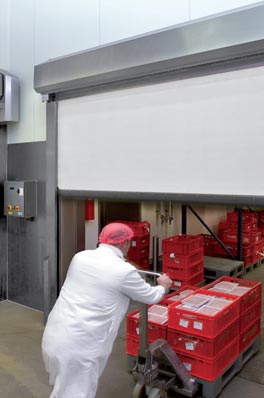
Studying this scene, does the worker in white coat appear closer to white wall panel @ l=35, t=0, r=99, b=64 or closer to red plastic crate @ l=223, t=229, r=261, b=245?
white wall panel @ l=35, t=0, r=99, b=64

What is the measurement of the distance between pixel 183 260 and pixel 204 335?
2.42m

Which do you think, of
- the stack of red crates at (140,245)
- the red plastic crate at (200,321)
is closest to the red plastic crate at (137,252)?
the stack of red crates at (140,245)

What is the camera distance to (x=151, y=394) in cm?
250

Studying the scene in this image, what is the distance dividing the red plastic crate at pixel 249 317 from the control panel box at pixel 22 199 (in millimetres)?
2600

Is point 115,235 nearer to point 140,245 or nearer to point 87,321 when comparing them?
point 87,321

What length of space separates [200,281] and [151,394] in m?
3.12

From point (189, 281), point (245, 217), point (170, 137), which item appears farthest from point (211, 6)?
point (245, 217)

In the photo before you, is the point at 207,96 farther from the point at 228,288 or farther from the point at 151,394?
the point at 151,394

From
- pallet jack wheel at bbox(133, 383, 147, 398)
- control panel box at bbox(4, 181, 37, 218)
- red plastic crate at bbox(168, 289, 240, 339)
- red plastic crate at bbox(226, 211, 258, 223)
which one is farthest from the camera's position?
red plastic crate at bbox(226, 211, 258, 223)

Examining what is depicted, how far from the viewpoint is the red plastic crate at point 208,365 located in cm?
278

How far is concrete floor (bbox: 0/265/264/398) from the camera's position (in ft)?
9.55

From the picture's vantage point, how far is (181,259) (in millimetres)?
5211

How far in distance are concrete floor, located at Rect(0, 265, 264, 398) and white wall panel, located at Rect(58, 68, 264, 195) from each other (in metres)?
1.60

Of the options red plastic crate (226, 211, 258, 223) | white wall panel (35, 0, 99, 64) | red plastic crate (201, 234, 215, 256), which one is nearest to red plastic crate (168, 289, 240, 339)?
white wall panel (35, 0, 99, 64)
